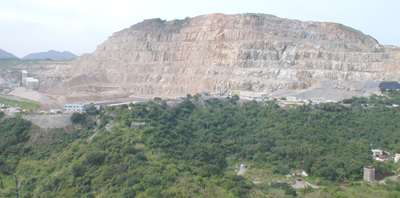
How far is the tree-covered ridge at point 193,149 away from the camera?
2194 cm

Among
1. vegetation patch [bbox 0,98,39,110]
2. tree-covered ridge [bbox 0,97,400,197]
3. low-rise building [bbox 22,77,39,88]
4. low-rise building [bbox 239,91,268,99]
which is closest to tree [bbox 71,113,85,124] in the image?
tree-covered ridge [bbox 0,97,400,197]

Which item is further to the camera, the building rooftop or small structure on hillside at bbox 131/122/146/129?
the building rooftop

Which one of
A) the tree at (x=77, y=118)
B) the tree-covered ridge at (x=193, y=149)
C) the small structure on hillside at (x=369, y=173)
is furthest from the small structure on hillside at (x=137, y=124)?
the small structure on hillside at (x=369, y=173)

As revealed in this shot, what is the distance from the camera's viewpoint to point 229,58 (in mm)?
62344

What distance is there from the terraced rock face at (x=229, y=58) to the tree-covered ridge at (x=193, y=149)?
612 inches

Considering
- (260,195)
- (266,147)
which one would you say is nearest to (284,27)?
(266,147)

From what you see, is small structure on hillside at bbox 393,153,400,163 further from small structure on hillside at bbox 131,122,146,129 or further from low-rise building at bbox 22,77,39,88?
low-rise building at bbox 22,77,39,88

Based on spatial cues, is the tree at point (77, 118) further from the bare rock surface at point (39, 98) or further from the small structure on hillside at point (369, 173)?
the small structure on hillside at point (369, 173)

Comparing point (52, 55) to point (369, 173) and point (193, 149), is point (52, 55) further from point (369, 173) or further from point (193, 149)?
point (369, 173)

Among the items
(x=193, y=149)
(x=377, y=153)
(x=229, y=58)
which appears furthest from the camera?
(x=229, y=58)

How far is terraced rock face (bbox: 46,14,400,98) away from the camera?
56.2 meters

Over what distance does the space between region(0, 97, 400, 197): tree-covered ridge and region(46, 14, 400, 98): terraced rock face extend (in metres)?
15.5

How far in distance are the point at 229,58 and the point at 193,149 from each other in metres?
35.0

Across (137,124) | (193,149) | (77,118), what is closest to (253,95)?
(137,124)
